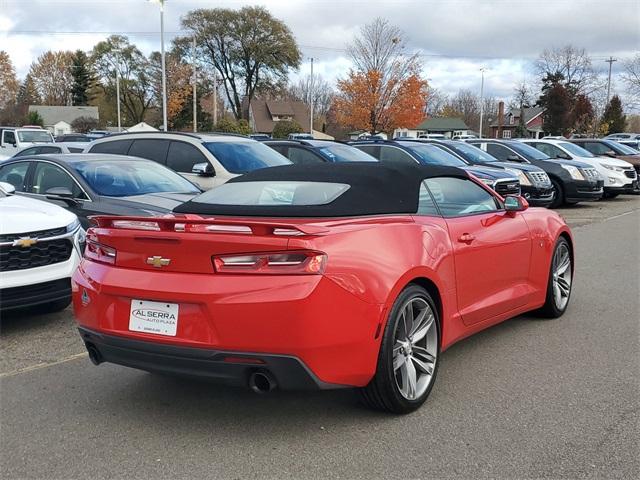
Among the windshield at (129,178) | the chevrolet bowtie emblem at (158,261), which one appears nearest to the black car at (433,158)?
the windshield at (129,178)

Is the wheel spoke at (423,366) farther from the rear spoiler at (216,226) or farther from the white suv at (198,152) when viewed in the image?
the white suv at (198,152)

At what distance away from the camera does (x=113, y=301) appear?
11.5ft

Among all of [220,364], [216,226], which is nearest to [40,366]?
[220,364]

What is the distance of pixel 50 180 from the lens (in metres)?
8.04

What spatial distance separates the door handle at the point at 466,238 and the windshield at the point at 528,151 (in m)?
13.9

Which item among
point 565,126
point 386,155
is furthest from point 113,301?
point 565,126

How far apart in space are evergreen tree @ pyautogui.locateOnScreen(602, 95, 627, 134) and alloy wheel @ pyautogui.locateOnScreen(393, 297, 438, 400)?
69.5m

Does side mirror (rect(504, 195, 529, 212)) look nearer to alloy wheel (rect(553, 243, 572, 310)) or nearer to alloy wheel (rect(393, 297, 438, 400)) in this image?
alloy wheel (rect(553, 243, 572, 310))

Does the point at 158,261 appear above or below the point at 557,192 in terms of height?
above

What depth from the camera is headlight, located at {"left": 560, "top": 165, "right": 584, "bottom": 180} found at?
1655cm

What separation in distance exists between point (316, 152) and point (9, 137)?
1669 centimetres

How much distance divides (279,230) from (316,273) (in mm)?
298

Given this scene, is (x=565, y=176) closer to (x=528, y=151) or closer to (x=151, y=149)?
(x=528, y=151)

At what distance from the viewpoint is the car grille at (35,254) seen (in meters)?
5.24
